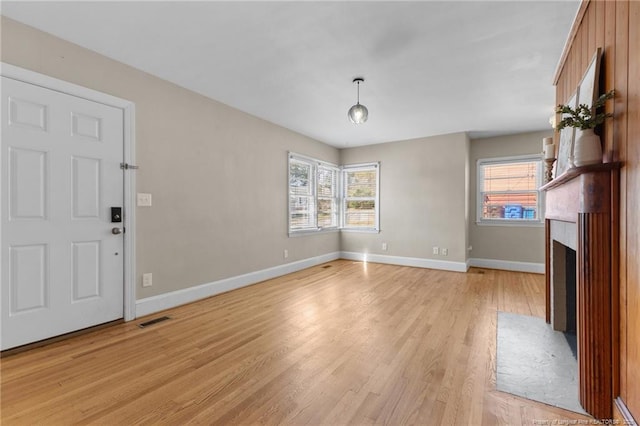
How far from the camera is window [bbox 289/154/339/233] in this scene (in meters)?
5.14

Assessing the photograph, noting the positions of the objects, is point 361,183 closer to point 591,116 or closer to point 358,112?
point 358,112

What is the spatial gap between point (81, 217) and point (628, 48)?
380 centimetres

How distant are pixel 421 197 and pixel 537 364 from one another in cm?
375

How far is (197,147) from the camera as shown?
3.48 meters

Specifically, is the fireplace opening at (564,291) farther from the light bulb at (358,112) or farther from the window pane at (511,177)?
the window pane at (511,177)

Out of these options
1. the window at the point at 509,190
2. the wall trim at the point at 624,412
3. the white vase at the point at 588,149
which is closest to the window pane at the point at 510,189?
the window at the point at 509,190

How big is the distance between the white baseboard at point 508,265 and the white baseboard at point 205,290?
334 centimetres

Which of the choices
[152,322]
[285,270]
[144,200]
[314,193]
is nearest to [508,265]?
[314,193]

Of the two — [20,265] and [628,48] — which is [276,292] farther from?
[628,48]

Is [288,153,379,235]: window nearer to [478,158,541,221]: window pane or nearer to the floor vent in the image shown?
[478,158,541,221]: window pane

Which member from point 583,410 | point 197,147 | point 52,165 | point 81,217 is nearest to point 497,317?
point 583,410

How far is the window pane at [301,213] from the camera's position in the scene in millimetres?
5090

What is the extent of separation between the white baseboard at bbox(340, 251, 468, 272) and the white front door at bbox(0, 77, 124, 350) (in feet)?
14.4

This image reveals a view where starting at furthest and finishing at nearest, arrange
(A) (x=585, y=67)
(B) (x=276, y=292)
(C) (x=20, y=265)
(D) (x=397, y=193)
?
1. (D) (x=397, y=193)
2. (B) (x=276, y=292)
3. (C) (x=20, y=265)
4. (A) (x=585, y=67)
